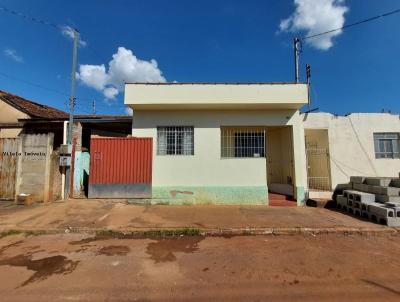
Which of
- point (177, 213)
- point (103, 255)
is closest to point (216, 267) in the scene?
point (103, 255)

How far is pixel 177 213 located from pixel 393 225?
603 cm

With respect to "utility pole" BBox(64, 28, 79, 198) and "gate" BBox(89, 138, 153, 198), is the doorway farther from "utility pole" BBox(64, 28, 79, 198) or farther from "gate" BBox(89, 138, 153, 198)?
"utility pole" BBox(64, 28, 79, 198)

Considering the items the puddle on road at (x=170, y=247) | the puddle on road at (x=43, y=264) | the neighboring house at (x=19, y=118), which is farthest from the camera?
the neighboring house at (x=19, y=118)

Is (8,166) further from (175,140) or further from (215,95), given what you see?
(215,95)

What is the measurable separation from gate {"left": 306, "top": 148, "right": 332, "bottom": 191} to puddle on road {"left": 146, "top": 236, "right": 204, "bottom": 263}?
697 cm

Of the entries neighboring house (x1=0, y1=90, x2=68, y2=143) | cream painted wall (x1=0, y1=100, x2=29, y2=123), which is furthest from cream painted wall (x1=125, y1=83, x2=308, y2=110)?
cream painted wall (x1=0, y1=100, x2=29, y2=123)

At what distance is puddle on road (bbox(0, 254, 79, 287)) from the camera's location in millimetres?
4047

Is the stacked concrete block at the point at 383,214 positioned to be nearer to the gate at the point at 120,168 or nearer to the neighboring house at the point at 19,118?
the gate at the point at 120,168

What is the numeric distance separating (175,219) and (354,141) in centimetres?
834

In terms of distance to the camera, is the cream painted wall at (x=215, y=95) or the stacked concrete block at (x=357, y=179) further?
the cream painted wall at (x=215, y=95)

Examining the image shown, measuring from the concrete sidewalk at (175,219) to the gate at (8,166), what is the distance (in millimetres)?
651

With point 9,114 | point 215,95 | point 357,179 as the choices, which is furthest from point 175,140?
point 9,114

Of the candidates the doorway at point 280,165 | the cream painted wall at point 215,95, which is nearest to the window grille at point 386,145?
the doorway at point 280,165

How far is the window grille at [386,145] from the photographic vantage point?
35.7ft
